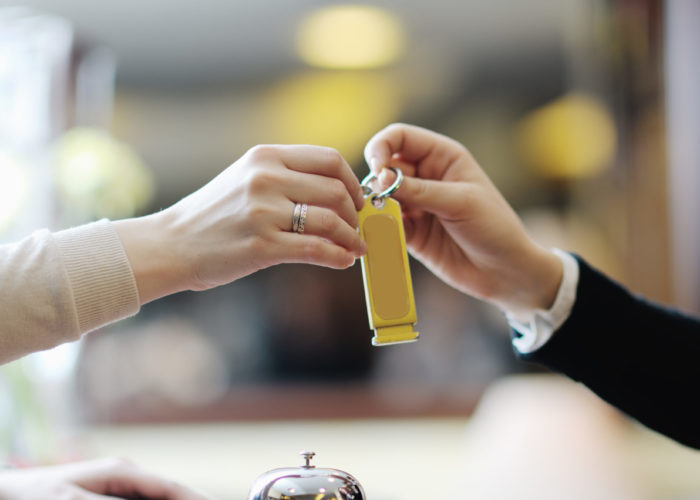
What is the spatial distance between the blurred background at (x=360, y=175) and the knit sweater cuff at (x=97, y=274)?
2.10 metres

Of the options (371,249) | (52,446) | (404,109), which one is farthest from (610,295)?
(404,109)

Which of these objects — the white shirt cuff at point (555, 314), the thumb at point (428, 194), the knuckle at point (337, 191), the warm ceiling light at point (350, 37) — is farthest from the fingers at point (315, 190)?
the warm ceiling light at point (350, 37)

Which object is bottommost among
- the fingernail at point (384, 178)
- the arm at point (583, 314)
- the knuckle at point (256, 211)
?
the arm at point (583, 314)

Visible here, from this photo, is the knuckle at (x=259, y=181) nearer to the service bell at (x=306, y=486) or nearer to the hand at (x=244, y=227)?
the hand at (x=244, y=227)

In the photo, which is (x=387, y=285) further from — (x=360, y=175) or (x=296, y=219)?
(x=360, y=175)

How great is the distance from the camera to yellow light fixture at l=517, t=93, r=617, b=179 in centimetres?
427

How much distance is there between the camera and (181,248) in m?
0.71

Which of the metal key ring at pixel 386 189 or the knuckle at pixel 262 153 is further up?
the knuckle at pixel 262 153

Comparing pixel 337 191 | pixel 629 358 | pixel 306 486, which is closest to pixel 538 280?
pixel 629 358

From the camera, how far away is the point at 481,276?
1.00m

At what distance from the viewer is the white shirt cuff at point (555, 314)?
961 mm

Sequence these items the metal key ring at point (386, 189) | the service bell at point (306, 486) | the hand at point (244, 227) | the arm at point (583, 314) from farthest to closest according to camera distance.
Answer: the arm at point (583, 314) → the metal key ring at point (386, 189) → the hand at point (244, 227) → the service bell at point (306, 486)

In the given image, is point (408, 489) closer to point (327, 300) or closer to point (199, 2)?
point (327, 300)

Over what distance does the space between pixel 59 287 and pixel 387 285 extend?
0.35 meters
